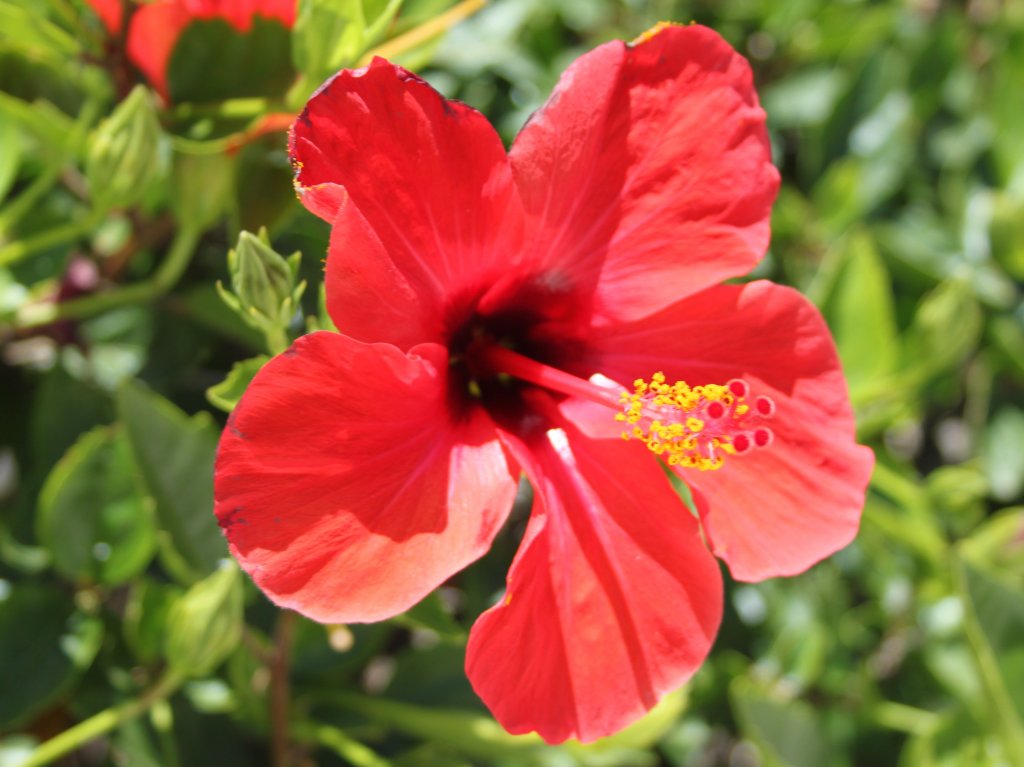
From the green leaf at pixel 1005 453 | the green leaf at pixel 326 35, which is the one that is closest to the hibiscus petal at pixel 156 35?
the green leaf at pixel 326 35

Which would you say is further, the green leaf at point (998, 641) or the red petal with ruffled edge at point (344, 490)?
the green leaf at point (998, 641)

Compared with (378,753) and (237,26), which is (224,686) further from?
(237,26)

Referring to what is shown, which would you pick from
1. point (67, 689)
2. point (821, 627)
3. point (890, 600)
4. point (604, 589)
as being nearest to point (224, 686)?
point (67, 689)

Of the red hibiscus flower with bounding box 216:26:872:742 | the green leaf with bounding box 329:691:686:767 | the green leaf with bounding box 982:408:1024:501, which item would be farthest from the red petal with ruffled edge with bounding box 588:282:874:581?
the green leaf with bounding box 982:408:1024:501

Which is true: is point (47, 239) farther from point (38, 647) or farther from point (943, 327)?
point (943, 327)

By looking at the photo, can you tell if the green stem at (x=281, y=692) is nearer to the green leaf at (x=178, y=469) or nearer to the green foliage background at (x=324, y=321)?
the green foliage background at (x=324, y=321)

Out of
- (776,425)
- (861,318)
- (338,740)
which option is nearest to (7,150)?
(338,740)

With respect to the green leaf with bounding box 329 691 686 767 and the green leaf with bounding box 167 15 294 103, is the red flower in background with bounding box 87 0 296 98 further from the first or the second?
the green leaf with bounding box 329 691 686 767
